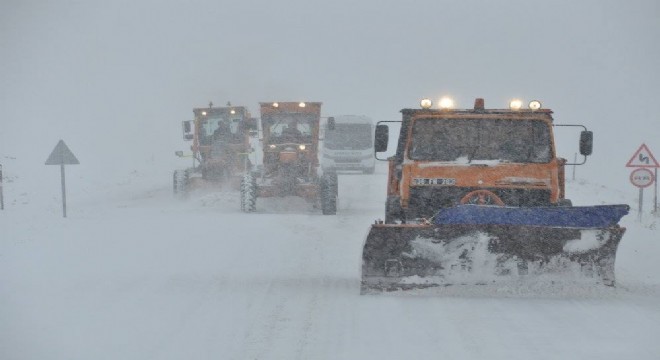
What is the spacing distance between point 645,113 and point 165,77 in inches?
2029

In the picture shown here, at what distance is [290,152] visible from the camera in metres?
17.8

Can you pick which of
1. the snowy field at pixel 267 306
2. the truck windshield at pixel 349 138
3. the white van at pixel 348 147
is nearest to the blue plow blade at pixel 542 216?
the snowy field at pixel 267 306

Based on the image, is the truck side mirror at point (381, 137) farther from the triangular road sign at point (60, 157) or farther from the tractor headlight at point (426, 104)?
the triangular road sign at point (60, 157)

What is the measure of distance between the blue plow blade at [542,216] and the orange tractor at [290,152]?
981 cm

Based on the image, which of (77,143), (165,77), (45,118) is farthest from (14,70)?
(77,143)

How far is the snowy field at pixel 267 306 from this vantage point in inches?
229

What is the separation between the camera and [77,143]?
56.5 m

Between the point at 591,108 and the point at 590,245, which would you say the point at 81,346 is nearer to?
the point at 590,245

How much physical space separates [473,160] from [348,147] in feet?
76.3

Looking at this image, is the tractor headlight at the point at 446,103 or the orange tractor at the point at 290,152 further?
the orange tractor at the point at 290,152

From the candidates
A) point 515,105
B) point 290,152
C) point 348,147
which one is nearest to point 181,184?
point 290,152

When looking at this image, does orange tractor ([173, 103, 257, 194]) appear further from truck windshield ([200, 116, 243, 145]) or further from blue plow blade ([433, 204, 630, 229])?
blue plow blade ([433, 204, 630, 229])

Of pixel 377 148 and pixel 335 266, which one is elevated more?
pixel 377 148

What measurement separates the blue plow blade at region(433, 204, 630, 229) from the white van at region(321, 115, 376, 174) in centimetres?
2425
